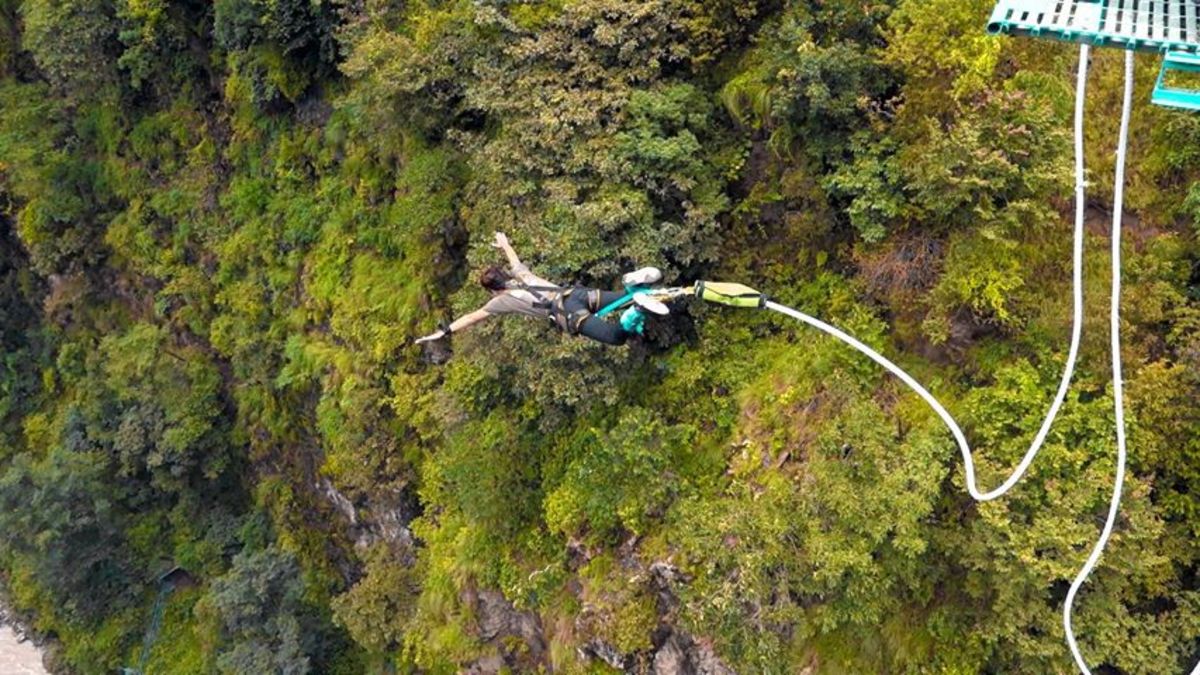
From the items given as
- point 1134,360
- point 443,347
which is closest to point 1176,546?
point 1134,360

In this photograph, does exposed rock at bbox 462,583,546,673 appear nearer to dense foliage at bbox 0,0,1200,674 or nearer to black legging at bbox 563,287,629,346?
dense foliage at bbox 0,0,1200,674

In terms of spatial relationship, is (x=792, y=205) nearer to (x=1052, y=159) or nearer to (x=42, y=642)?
(x=1052, y=159)

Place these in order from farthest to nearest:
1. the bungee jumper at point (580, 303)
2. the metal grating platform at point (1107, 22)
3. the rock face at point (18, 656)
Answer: the rock face at point (18, 656), the bungee jumper at point (580, 303), the metal grating platform at point (1107, 22)

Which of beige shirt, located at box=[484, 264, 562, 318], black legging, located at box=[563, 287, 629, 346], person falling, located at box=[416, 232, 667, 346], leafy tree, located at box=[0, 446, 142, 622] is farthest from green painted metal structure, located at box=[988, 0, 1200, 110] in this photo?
leafy tree, located at box=[0, 446, 142, 622]

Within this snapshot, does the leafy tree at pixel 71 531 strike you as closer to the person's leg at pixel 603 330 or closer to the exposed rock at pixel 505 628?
the exposed rock at pixel 505 628

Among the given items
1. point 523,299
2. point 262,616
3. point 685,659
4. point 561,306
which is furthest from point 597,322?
point 262,616

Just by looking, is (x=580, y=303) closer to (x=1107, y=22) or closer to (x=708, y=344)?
(x=708, y=344)

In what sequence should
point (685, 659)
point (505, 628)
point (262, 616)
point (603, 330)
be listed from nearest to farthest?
point (603, 330) → point (685, 659) → point (505, 628) → point (262, 616)

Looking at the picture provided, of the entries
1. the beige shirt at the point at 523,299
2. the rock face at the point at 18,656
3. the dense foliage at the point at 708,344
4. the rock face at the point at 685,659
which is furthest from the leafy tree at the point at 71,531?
the beige shirt at the point at 523,299
